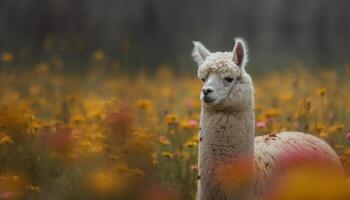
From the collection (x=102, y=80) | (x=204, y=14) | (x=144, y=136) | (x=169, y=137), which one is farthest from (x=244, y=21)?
(x=144, y=136)

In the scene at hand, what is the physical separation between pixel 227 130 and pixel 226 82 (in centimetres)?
34

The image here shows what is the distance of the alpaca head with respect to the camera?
4.92m

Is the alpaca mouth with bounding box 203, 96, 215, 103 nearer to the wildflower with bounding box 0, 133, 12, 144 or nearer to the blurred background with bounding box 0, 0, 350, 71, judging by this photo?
the wildflower with bounding box 0, 133, 12, 144

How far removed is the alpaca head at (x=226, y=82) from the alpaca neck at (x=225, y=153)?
3.4 inches

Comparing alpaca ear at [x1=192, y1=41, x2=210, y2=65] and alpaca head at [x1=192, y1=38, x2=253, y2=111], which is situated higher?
alpaca ear at [x1=192, y1=41, x2=210, y2=65]

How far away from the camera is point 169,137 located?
772 cm

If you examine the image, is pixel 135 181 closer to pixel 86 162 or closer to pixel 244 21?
pixel 86 162

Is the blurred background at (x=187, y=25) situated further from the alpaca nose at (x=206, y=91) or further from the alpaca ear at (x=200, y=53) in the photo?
the alpaca nose at (x=206, y=91)

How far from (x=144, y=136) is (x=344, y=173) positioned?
169 cm

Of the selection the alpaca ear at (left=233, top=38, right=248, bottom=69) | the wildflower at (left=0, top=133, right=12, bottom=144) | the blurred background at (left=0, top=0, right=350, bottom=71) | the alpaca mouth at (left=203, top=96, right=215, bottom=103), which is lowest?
the wildflower at (left=0, top=133, right=12, bottom=144)

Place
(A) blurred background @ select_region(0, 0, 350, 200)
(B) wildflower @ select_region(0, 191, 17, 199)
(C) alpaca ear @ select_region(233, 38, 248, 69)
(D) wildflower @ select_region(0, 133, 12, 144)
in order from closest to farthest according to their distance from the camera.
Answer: (B) wildflower @ select_region(0, 191, 17, 199) < (C) alpaca ear @ select_region(233, 38, 248, 69) < (A) blurred background @ select_region(0, 0, 350, 200) < (D) wildflower @ select_region(0, 133, 12, 144)

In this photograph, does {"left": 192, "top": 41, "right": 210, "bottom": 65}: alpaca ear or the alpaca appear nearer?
the alpaca

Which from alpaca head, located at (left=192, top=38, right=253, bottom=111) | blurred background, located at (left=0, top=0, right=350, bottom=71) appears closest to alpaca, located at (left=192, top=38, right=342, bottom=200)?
alpaca head, located at (left=192, top=38, right=253, bottom=111)

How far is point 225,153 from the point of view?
5031mm
